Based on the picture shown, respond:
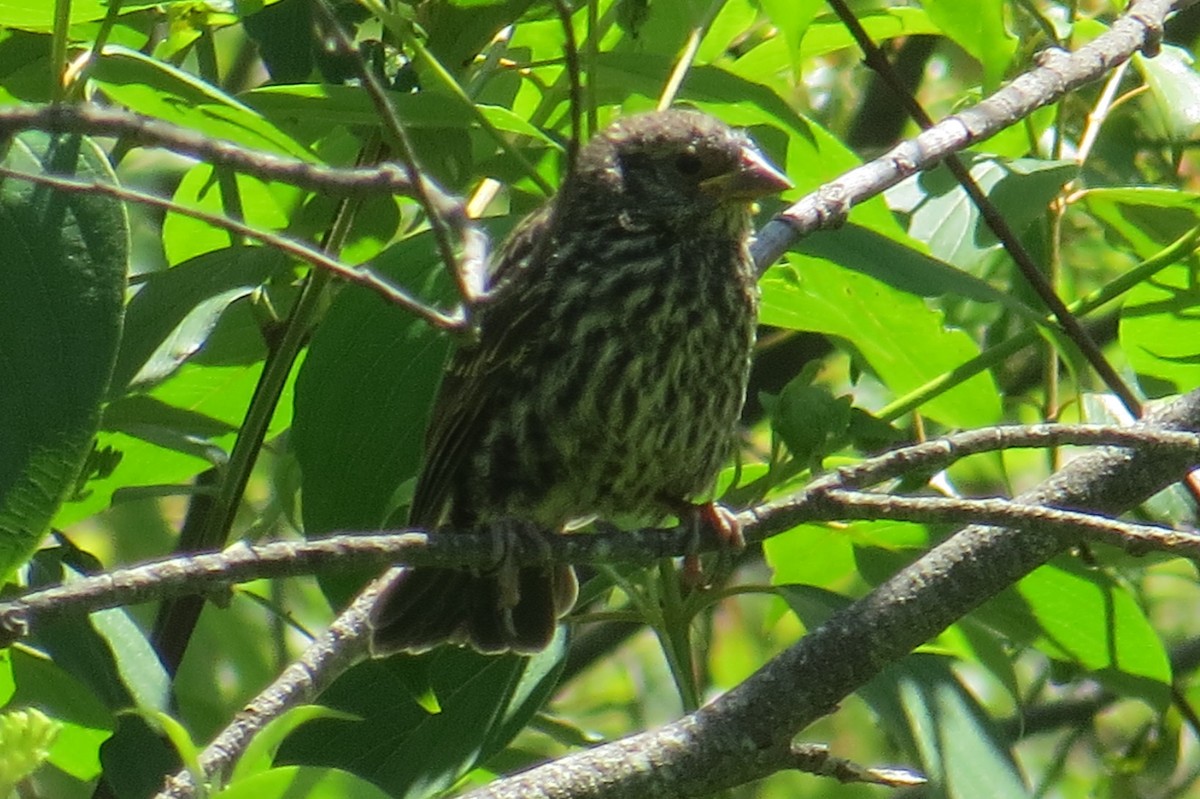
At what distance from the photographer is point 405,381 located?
2781 millimetres

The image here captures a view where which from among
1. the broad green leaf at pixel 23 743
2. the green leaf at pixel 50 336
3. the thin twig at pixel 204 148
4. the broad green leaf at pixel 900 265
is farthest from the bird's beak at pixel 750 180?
the broad green leaf at pixel 23 743

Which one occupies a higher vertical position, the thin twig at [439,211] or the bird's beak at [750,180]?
the thin twig at [439,211]

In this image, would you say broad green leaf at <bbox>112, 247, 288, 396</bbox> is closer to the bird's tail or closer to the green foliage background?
the green foliage background

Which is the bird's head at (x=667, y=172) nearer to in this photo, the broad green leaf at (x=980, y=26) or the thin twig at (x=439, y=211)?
the broad green leaf at (x=980, y=26)

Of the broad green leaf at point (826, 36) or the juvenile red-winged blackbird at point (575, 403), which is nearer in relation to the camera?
the juvenile red-winged blackbird at point (575, 403)

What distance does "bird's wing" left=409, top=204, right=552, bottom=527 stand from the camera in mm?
3178

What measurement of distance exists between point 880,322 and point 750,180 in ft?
1.25

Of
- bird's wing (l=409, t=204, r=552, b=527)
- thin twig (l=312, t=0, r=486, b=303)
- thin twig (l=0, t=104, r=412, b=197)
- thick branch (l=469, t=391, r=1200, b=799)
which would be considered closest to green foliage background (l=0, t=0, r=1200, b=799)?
bird's wing (l=409, t=204, r=552, b=527)

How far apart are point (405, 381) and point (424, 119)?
1.34 feet

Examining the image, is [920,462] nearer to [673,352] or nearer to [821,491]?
[821,491]

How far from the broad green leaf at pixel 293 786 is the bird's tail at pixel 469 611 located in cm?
104

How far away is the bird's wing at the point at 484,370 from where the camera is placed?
3.18 meters

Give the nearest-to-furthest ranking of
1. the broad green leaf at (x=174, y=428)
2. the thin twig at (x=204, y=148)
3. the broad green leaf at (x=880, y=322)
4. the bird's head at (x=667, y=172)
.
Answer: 1. the thin twig at (x=204, y=148)
2. the broad green leaf at (x=174, y=428)
3. the broad green leaf at (x=880, y=322)
4. the bird's head at (x=667, y=172)

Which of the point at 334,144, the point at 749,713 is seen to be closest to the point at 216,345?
the point at 334,144
